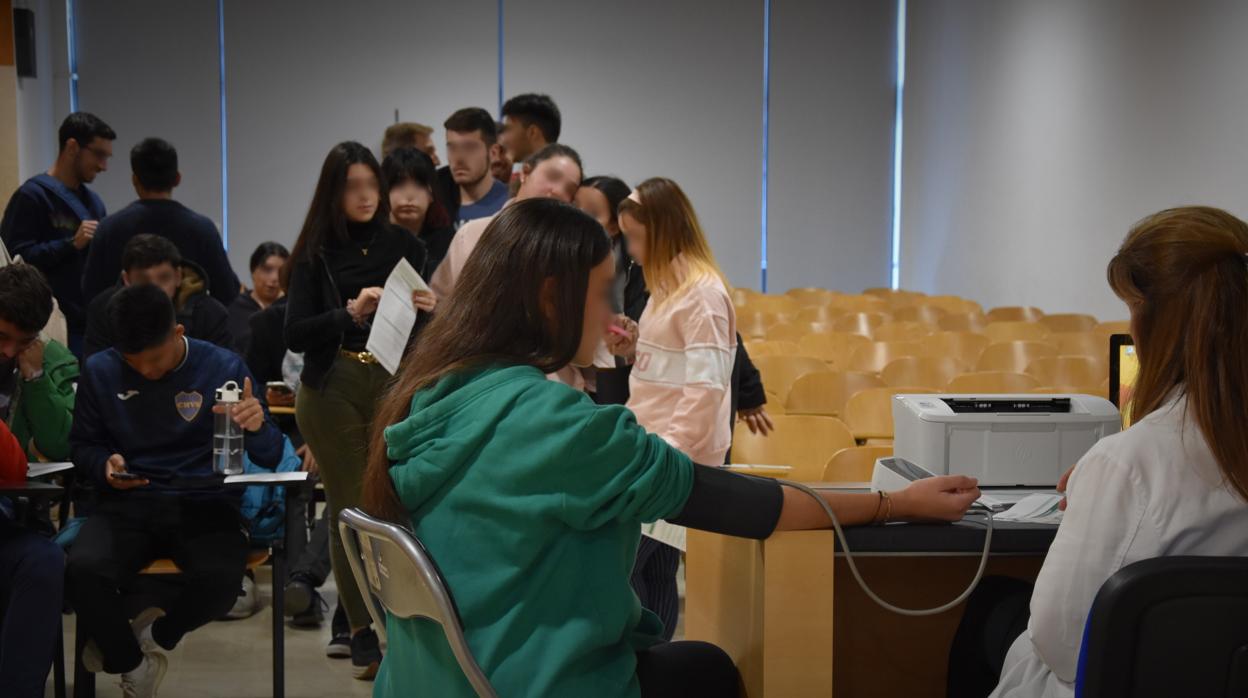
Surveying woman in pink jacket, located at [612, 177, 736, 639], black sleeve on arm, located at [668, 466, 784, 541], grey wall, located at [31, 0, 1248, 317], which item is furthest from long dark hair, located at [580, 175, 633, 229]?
grey wall, located at [31, 0, 1248, 317]

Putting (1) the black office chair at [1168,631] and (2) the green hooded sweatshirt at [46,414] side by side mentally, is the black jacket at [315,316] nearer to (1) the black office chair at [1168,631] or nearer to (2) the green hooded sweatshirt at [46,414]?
(2) the green hooded sweatshirt at [46,414]

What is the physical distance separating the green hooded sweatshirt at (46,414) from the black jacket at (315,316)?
26.9 inches

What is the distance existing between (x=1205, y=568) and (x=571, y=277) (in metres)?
0.86

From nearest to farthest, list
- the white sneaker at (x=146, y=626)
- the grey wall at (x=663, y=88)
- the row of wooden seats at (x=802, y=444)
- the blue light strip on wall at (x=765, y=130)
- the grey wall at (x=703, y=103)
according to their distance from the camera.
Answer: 1. the white sneaker at (x=146, y=626)
2. the row of wooden seats at (x=802, y=444)
3. the grey wall at (x=703, y=103)
4. the grey wall at (x=663, y=88)
5. the blue light strip on wall at (x=765, y=130)

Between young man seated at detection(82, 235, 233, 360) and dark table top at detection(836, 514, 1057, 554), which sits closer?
dark table top at detection(836, 514, 1057, 554)

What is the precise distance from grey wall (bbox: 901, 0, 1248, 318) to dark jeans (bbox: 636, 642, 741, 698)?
A: 5922 mm

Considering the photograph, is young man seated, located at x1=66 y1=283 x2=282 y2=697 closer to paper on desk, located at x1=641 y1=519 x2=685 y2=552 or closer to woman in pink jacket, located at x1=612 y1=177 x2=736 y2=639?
woman in pink jacket, located at x1=612 y1=177 x2=736 y2=639

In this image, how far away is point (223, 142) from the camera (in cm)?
1219

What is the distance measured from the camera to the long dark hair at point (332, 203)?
337 centimetres

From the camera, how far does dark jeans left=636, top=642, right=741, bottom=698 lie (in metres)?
1.82

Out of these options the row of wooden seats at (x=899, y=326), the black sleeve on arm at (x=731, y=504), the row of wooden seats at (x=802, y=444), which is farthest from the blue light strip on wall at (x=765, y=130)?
the black sleeve on arm at (x=731, y=504)

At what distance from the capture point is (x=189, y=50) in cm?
1200

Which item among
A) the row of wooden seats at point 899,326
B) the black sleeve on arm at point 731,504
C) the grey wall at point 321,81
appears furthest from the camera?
the grey wall at point 321,81

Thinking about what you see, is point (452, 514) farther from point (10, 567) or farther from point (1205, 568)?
point (10, 567)
